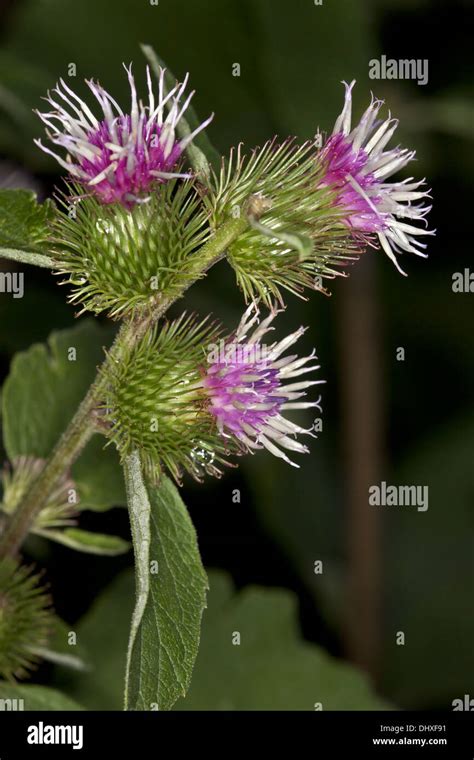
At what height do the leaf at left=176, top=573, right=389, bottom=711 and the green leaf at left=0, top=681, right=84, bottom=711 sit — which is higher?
the green leaf at left=0, top=681, right=84, bottom=711

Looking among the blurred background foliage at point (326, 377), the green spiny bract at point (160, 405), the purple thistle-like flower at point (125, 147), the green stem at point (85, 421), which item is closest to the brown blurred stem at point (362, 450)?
the blurred background foliage at point (326, 377)

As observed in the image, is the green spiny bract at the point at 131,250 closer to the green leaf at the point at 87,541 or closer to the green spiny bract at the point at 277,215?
the green spiny bract at the point at 277,215

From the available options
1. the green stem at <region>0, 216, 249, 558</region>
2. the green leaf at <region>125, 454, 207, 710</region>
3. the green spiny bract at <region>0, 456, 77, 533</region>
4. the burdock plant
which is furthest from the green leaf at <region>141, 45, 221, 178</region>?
the green spiny bract at <region>0, 456, 77, 533</region>

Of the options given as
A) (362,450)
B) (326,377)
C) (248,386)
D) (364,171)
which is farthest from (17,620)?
(326,377)

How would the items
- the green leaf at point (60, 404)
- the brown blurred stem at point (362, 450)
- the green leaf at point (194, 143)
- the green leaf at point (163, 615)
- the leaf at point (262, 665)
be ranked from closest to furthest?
the green leaf at point (163, 615) → the green leaf at point (194, 143) → the green leaf at point (60, 404) → the leaf at point (262, 665) → the brown blurred stem at point (362, 450)

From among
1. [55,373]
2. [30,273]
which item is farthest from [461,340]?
[55,373]

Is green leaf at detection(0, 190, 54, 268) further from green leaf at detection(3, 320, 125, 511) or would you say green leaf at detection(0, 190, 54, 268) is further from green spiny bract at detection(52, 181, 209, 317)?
green leaf at detection(3, 320, 125, 511)
